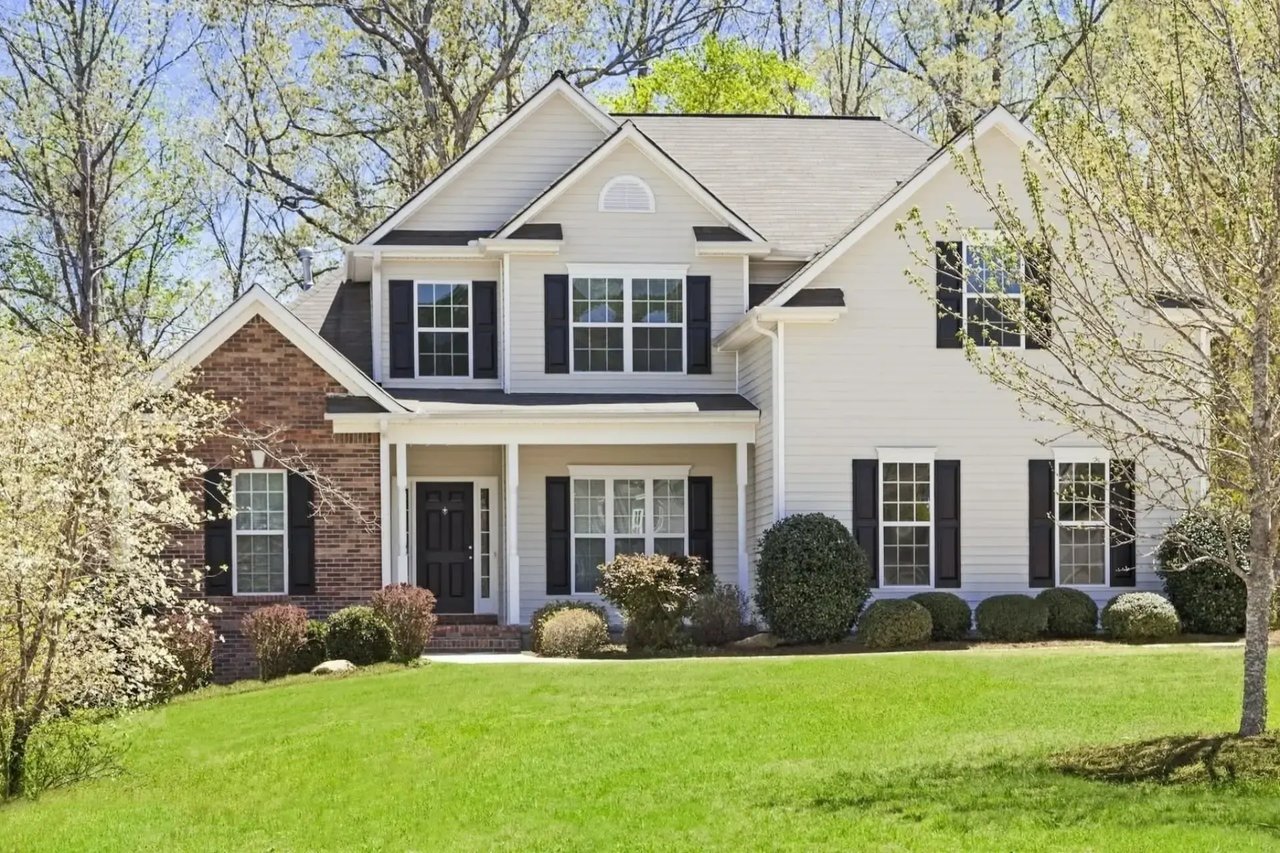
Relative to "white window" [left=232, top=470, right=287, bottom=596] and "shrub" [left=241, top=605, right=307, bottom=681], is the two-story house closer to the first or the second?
"white window" [left=232, top=470, right=287, bottom=596]

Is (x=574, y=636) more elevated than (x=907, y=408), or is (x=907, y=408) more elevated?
(x=907, y=408)

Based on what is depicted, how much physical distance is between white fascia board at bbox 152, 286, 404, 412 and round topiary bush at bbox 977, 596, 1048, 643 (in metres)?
8.12

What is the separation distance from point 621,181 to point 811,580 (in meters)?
6.96

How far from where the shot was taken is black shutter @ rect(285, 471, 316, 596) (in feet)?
74.5

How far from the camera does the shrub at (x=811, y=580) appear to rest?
21.3 meters

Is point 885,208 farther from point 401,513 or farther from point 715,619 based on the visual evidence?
point 401,513

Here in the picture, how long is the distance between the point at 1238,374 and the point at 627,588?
10.1 m

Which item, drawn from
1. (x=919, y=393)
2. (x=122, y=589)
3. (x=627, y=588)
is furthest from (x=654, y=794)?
(x=919, y=393)

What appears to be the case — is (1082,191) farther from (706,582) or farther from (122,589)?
(706,582)

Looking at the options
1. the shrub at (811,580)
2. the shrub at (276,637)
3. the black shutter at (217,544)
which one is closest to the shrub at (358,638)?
the shrub at (276,637)

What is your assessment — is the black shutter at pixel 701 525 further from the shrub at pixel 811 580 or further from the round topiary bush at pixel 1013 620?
the round topiary bush at pixel 1013 620

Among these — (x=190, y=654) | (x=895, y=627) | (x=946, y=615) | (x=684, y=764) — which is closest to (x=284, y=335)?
(x=190, y=654)

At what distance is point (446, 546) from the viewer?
2517 cm

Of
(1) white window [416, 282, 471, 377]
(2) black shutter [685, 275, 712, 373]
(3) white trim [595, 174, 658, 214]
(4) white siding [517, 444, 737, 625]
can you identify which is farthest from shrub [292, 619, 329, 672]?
(3) white trim [595, 174, 658, 214]
